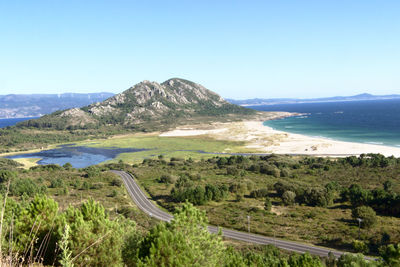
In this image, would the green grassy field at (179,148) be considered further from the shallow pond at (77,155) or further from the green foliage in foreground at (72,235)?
the green foliage in foreground at (72,235)

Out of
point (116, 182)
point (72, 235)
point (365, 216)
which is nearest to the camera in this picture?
point (72, 235)

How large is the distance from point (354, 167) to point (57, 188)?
10072cm

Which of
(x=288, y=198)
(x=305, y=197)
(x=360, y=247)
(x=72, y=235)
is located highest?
(x=72, y=235)

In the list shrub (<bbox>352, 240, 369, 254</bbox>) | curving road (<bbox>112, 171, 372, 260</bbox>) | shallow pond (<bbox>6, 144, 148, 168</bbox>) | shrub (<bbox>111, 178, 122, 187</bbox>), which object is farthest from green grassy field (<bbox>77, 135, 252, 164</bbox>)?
shrub (<bbox>352, 240, 369, 254</bbox>)

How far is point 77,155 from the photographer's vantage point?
16325cm

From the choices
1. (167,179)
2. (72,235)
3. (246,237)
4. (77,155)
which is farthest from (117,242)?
(77,155)

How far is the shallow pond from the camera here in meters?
144

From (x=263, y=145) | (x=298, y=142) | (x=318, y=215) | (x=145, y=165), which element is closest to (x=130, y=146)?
(x=145, y=165)

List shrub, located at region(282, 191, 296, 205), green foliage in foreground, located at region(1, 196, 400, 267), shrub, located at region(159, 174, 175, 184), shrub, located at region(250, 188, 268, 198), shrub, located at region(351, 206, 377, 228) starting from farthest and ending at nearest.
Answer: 1. shrub, located at region(159, 174, 175, 184)
2. shrub, located at region(250, 188, 268, 198)
3. shrub, located at region(282, 191, 296, 205)
4. shrub, located at region(351, 206, 377, 228)
5. green foliage in foreground, located at region(1, 196, 400, 267)

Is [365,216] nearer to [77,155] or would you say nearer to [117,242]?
[117,242]

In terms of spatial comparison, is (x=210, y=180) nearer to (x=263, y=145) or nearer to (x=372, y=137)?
(x=263, y=145)

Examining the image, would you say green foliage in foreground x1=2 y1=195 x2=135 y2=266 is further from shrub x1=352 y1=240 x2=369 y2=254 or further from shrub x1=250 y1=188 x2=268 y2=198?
shrub x1=250 y1=188 x2=268 y2=198

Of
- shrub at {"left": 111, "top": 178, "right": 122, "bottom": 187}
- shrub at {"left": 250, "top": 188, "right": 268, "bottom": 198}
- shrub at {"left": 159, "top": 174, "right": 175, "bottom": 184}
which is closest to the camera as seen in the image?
shrub at {"left": 250, "top": 188, "right": 268, "bottom": 198}

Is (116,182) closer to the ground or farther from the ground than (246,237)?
closer to the ground
